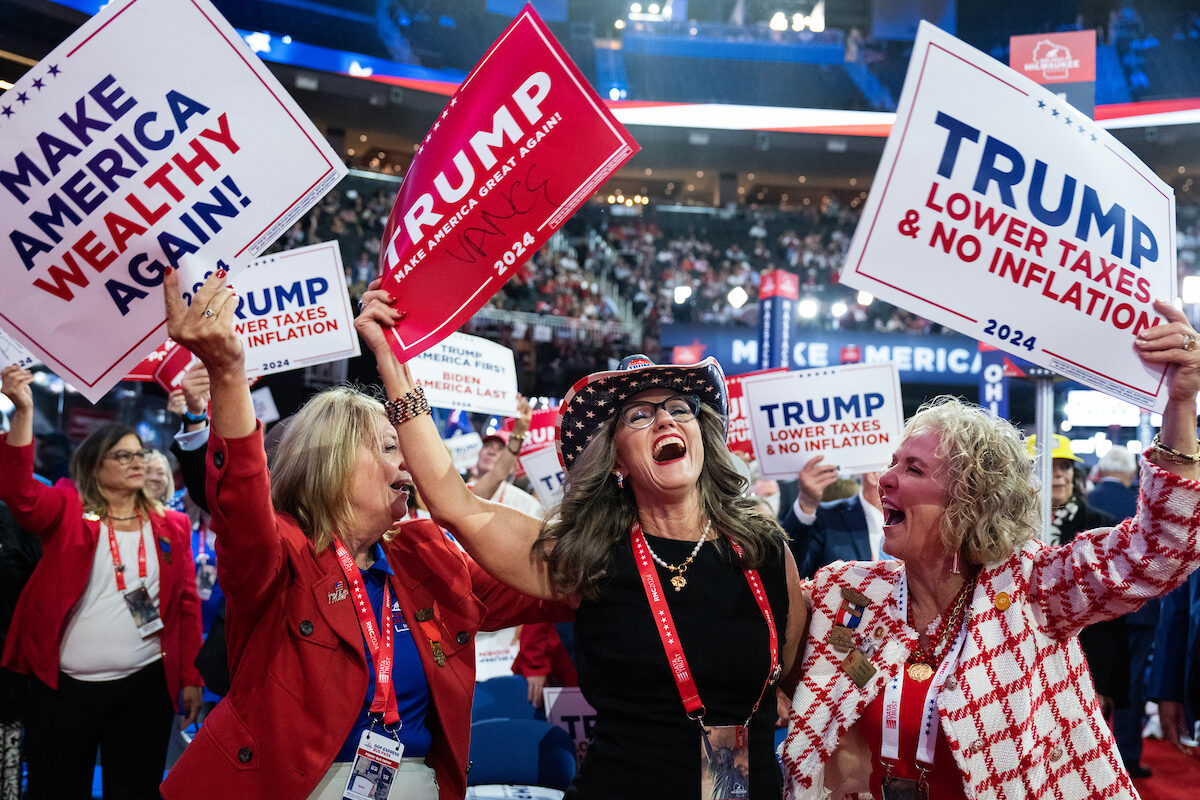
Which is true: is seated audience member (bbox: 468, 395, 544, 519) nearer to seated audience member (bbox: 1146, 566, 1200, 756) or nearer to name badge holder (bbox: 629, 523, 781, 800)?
name badge holder (bbox: 629, 523, 781, 800)

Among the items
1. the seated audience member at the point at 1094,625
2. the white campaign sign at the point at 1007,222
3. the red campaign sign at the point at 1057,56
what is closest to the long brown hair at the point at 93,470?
the white campaign sign at the point at 1007,222

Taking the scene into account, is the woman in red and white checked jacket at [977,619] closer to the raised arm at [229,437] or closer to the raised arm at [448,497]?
the raised arm at [448,497]

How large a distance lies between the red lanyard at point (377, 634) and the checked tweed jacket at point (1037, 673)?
93cm

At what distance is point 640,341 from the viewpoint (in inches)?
771

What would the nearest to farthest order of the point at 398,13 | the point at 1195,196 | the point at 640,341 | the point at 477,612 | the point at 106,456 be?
the point at 477,612 → the point at 106,456 → the point at 640,341 → the point at 398,13 → the point at 1195,196

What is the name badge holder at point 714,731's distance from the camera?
1.94 meters

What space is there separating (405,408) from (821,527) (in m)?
2.64

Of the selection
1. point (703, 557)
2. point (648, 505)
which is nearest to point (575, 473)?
point (648, 505)

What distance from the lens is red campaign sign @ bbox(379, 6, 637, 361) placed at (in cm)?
202

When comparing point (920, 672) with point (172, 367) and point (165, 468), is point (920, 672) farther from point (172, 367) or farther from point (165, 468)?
point (165, 468)

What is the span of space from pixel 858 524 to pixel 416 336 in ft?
9.03

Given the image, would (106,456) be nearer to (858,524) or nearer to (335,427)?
(335,427)

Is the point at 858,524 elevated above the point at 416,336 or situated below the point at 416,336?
below

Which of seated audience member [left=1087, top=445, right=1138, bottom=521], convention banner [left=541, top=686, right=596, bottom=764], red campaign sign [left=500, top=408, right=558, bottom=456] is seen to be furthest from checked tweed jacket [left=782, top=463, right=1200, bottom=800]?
seated audience member [left=1087, top=445, right=1138, bottom=521]
